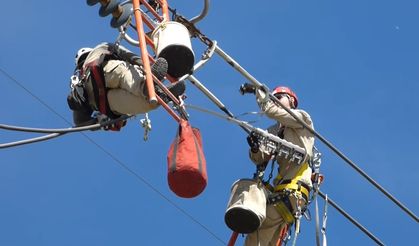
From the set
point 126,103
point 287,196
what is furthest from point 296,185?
point 126,103

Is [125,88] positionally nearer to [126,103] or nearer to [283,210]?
[126,103]

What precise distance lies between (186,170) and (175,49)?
3.81ft

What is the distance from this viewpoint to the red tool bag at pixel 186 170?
11.1 metres

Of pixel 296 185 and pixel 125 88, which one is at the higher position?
pixel 296 185

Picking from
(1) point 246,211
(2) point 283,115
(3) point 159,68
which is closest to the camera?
(3) point 159,68

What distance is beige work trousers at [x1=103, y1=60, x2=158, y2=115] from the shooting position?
11.9 meters

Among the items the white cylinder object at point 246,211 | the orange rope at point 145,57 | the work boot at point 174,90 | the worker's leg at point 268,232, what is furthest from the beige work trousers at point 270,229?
the orange rope at point 145,57

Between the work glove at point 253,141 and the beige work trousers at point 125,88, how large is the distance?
1439mm

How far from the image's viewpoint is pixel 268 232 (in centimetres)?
1300

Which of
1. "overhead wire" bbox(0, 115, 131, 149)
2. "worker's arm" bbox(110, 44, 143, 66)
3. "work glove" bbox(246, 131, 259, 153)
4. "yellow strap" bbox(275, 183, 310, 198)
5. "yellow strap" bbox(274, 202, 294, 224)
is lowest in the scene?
"overhead wire" bbox(0, 115, 131, 149)

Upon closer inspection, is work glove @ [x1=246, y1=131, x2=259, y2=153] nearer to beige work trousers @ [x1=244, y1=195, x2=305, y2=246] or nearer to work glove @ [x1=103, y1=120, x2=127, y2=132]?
beige work trousers @ [x1=244, y1=195, x2=305, y2=246]

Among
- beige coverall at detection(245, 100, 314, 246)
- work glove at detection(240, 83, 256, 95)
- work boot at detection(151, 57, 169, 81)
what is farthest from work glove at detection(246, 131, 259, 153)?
work boot at detection(151, 57, 169, 81)

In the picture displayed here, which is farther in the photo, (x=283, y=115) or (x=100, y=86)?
(x=283, y=115)

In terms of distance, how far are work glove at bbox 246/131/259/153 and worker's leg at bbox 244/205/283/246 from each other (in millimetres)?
523
